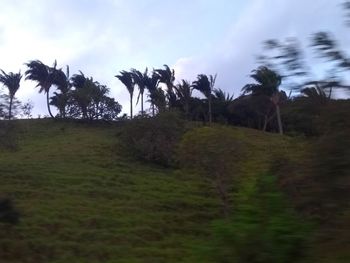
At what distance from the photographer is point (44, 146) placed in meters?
56.8

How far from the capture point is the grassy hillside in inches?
1000

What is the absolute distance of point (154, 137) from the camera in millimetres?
53000

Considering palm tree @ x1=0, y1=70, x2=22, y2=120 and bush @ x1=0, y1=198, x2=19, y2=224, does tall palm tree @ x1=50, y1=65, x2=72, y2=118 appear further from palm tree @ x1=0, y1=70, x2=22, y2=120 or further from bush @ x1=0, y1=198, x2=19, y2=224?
bush @ x1=0, y1=198, x2=19, y2=224

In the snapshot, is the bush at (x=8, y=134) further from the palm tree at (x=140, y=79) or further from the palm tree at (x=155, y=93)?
the palm tree at (x=140, y=79)

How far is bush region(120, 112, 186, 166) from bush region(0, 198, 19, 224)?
2324 centimetres

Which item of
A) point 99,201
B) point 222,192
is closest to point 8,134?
point 99,201

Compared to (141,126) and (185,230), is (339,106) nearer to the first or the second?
(185,230)

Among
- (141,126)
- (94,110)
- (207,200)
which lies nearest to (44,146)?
(141,126)

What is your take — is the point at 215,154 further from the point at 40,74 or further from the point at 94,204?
the point at 40,74

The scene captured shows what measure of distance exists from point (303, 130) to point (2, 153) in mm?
41384

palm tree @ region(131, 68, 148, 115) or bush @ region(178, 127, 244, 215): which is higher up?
palm tree @ region(131, 68, 148, 115)

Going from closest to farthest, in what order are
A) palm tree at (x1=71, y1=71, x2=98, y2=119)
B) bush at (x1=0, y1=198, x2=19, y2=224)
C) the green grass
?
1. the green grass
2. bush at (x1=0, y1=198, x2=19, y2=224)
3. palm tree at (x1=71, y1=71, x2=98, y2=119)

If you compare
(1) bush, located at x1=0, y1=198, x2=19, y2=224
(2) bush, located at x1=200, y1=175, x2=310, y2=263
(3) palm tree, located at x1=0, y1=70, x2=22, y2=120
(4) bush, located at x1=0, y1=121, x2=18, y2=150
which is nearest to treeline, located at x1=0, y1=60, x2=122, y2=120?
(3) palm tree, located at x1=0, y1=70, x2=22, y2=120

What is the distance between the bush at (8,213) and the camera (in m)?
25.9
